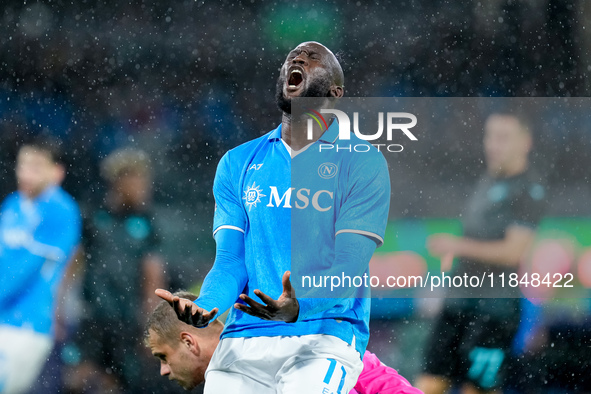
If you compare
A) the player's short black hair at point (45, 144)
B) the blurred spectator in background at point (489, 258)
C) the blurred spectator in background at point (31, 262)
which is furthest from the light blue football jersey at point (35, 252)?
the blurred spectator in background at point (489, 258)

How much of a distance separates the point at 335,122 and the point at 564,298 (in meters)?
2.96

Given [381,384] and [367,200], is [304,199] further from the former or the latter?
[381,384]

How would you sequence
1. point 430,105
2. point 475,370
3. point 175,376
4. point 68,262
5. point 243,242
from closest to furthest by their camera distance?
point 243,242 < point 175,376 < point 430,105 < point 475,370 < point 68,262

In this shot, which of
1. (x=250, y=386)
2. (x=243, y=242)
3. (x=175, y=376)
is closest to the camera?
(x=250, y=386)

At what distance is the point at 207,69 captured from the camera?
5.21m

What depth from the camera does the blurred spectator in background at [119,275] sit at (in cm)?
485

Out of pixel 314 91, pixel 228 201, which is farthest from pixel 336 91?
pixel 228 201

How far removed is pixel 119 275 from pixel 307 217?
2.93 metres

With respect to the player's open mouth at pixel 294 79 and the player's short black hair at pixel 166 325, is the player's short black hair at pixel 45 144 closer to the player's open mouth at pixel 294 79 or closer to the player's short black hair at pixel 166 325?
the player's short black hair at pixel 166 325

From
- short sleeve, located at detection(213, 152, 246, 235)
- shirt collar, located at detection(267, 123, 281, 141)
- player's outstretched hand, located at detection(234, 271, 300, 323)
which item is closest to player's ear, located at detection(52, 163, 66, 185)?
short sleeve, located at detection(213, 152, 246, 235)

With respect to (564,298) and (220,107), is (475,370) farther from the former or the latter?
(220,107)

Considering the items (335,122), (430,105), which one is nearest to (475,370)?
(430,105)

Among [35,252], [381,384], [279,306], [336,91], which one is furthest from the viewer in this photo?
[35,252]

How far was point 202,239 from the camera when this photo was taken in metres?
5.03
